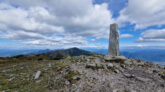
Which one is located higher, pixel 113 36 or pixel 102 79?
pixel 113 36

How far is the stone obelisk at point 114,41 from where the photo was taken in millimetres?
16219

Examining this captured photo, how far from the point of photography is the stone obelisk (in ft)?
53.2

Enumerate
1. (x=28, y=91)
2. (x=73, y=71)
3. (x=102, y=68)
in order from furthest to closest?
(x=102, y=68) < (x=73, y=71) < (x=28, y=91)

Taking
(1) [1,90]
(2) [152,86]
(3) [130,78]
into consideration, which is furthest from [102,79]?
(1) [1,90]

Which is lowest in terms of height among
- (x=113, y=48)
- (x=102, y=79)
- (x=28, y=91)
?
(x=28, y=91)

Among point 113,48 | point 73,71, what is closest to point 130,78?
point 73,71

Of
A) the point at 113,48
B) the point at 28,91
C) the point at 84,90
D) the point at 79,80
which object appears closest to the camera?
the point at 84,90

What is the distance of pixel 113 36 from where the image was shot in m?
16.6

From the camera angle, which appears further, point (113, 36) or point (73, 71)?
point (113, 36)

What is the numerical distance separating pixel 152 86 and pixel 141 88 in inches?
45.6

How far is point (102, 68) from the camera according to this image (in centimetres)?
1030

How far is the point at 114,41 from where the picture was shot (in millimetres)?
16500

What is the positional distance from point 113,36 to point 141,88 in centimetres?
1116

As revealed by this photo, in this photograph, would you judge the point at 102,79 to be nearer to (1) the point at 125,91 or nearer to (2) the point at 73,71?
(1) the point at 125,91
